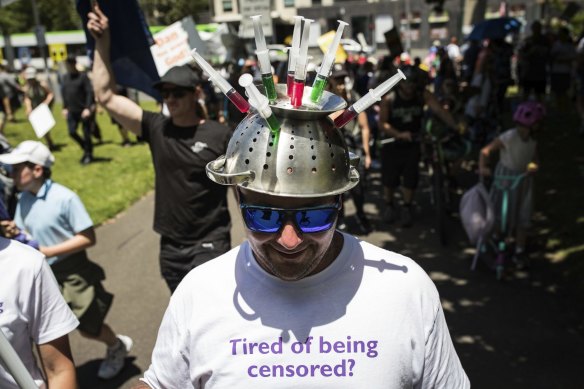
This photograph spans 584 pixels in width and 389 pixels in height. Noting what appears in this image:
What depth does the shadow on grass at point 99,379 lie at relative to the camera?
171 inches

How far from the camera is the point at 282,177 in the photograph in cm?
150

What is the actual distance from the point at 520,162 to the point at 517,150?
125mm

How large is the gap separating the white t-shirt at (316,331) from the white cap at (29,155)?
7.78 ft

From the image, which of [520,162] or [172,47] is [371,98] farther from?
[172,47]

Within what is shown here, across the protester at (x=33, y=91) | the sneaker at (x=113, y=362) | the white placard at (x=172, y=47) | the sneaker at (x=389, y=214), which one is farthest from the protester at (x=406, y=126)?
the protester at (x=33, y=91)

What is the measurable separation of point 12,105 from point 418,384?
21.6m

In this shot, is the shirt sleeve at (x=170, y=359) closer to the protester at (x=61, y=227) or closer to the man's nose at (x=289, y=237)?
the man's nose at (x=289, y=237)

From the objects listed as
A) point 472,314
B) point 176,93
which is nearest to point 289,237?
point 176,93

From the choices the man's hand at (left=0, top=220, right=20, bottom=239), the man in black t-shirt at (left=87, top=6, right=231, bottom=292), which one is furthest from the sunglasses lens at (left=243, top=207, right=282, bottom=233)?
the man in black t-shirt at (left=87, top=6, right=231, bottom=292)

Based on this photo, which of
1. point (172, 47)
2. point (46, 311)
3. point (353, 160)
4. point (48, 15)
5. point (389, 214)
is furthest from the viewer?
point (48, 15)

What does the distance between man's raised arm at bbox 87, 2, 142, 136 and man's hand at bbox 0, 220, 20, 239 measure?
1.04 meters

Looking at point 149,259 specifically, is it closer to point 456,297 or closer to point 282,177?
point 456,297

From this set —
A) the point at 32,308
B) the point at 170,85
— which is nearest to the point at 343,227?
the point at 170,85

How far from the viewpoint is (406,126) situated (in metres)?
7.21
